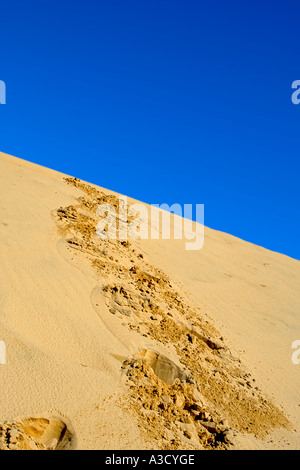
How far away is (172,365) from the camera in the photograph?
444 cm

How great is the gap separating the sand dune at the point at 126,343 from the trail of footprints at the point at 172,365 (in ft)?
0.05

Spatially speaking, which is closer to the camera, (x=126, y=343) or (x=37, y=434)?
(x=37, y=434)

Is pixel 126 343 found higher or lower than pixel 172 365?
higher

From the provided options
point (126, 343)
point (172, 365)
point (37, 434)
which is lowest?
A: point (37, 434)

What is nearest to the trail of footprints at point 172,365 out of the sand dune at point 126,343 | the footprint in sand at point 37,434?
the sand dune at point 126,343

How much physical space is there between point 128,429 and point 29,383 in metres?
0.88

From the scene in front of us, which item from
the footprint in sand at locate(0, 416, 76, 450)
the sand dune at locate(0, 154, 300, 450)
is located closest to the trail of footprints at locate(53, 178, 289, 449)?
the sand dune at locate(0, 154, 300, 450)

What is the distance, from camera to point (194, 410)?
156 inches

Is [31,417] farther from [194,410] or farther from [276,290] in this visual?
[276,290]

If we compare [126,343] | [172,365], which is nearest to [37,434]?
[126,343]

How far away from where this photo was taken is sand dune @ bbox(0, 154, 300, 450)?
131 inches

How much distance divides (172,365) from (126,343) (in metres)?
0.55

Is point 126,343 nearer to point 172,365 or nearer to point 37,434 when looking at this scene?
point 172,365

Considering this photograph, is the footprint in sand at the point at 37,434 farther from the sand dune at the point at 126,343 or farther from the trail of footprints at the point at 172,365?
the trail of footprints at the point at 172,365
